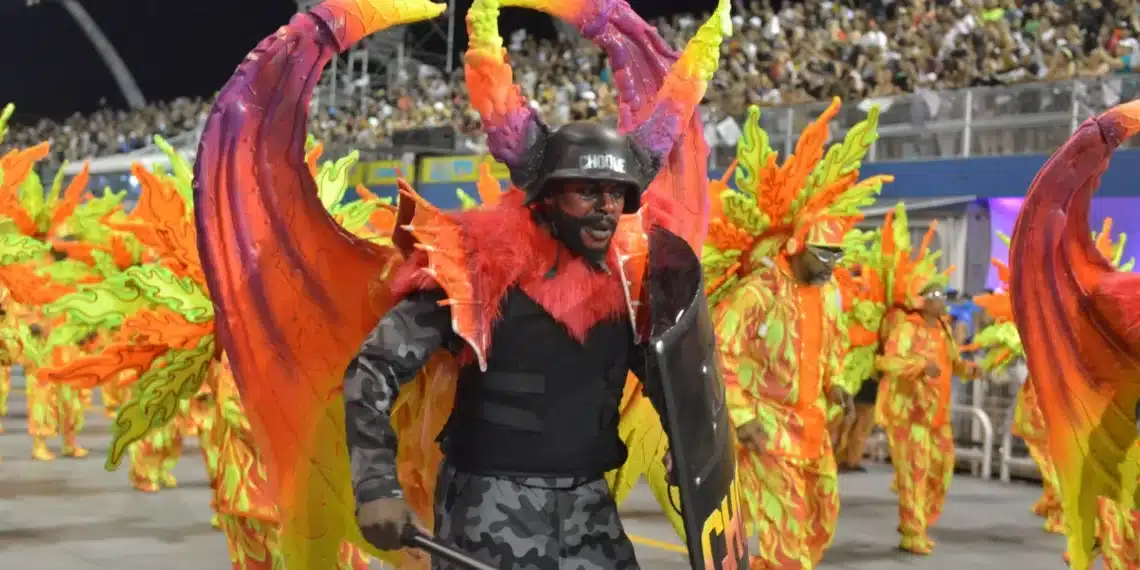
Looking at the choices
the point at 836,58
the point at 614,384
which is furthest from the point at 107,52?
the point at 614,384

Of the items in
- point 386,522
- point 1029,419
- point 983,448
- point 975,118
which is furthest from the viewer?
point 975,118

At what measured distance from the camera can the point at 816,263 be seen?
16.9ft

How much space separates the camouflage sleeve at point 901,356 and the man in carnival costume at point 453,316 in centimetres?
457

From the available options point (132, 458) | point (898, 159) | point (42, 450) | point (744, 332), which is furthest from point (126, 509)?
point (898, 159)

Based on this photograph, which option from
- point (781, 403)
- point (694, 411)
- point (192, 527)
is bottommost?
point (192, 527)

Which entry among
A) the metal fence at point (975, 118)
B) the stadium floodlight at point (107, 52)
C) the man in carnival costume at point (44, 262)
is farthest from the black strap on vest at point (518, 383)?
the stadium floodlight at point (107, 52)

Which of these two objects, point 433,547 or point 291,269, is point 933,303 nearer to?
point 291,269

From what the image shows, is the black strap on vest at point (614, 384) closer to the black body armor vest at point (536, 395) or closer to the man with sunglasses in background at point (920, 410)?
the black body armor vest at point (536, 395)

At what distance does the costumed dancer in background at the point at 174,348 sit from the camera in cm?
396

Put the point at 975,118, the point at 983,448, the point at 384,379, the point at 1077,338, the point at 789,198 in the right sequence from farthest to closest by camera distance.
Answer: the point at 975,118 < the point at 983,448 < the point at 789,198 < the point at 1077,338 < the point at 384,379

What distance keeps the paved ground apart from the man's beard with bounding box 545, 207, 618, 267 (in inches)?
167

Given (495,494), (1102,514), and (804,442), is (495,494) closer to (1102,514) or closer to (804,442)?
(804,442)

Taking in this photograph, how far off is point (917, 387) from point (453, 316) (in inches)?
215

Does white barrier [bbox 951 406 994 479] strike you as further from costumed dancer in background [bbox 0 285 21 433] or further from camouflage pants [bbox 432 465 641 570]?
camouflage pants [bbox 432 465 641 570]
